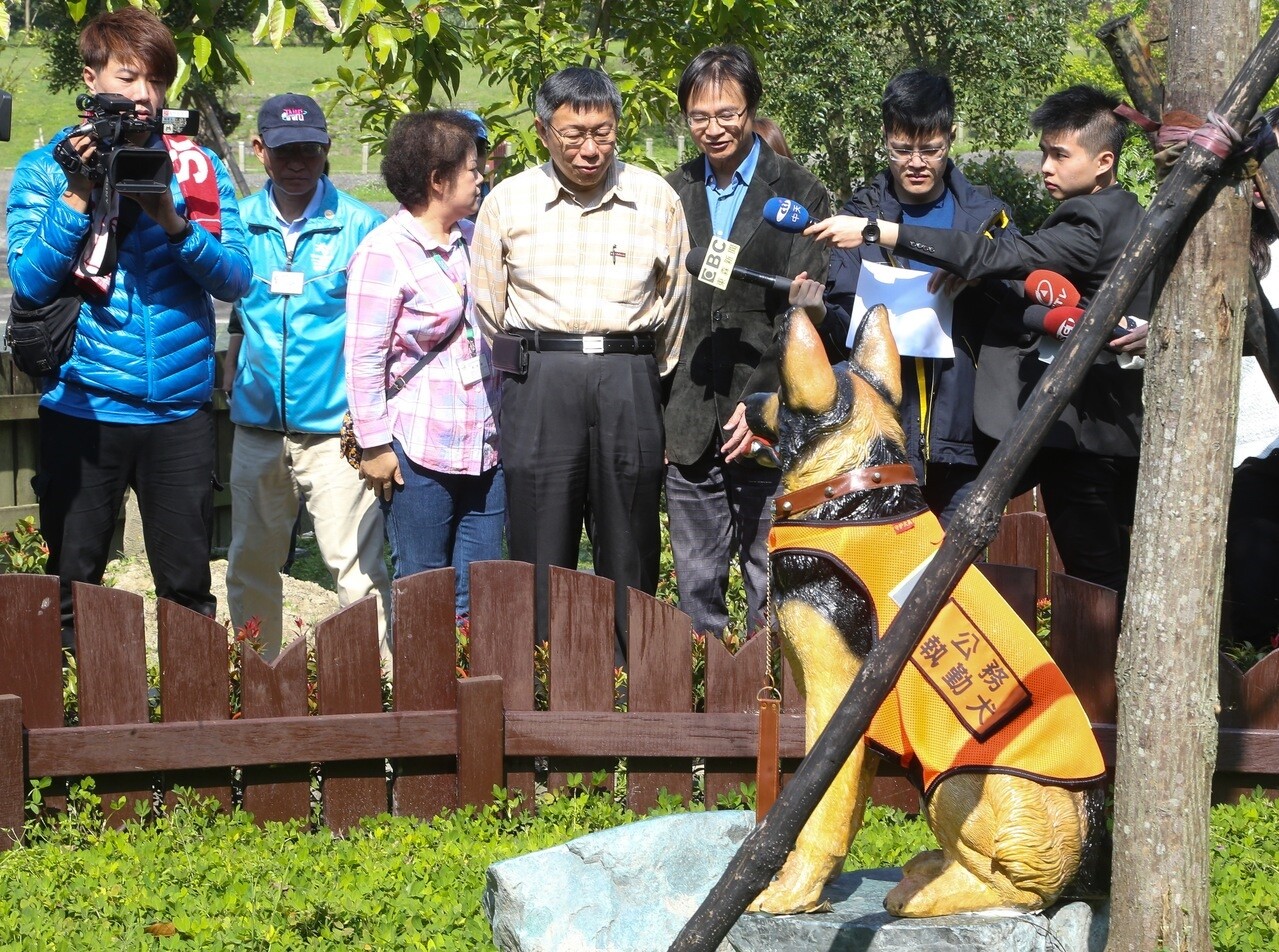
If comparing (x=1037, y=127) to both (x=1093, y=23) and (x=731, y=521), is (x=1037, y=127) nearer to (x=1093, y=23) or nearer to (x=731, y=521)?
(x=731, y=521)

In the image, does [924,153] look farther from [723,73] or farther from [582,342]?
[582,342]

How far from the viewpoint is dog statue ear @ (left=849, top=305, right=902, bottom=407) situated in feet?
10.3

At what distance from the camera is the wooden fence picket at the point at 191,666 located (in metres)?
3.98

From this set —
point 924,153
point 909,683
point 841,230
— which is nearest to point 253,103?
point 924,153

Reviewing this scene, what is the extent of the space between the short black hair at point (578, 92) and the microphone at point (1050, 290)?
1.47 m

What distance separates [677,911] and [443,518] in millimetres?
1900

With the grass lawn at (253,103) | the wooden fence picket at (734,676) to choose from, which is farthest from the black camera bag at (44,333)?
the grass lawn at (253,103)

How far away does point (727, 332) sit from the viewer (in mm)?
4836

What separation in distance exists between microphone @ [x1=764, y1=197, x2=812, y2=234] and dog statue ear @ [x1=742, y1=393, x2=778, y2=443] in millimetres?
1209

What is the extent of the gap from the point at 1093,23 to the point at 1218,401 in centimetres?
1726

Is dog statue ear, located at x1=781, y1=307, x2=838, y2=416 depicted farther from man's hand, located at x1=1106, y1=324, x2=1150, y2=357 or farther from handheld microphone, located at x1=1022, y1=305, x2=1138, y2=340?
man's hand, located at x1=1106, y1=324, x2=1150, y2=357

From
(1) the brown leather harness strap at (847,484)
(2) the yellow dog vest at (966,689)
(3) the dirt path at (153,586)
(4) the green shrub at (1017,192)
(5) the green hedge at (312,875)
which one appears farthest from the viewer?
(4) the green shrub at (1017,192)

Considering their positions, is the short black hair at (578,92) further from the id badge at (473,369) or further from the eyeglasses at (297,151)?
the eyeglasses at (297,151)

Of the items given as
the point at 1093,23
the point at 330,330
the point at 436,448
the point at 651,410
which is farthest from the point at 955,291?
the point at 1093,23
